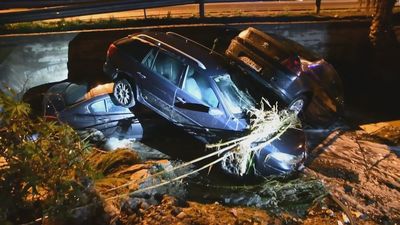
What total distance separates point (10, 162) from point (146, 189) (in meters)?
1.84

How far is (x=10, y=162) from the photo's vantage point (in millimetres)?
4637

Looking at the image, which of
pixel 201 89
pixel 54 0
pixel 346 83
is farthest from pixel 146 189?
pixel 346 83

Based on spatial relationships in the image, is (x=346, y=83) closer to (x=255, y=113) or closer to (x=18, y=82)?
(x=255, y=113)

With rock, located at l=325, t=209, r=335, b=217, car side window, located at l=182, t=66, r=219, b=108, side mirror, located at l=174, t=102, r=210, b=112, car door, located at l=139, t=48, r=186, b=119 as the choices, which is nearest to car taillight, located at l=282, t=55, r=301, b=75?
car side window, located at l=182, t=66, r=219, b=108

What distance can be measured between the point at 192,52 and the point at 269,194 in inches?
117

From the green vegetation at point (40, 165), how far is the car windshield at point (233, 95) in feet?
10.4

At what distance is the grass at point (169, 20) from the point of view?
1058cm

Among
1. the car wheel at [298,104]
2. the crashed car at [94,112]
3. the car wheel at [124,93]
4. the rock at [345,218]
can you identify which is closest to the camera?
the rock at [345,218]

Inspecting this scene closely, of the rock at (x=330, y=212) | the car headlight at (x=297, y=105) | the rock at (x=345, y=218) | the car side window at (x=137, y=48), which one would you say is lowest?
the rock at (x=345, y=218)

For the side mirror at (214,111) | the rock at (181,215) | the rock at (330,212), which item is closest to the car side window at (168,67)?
the side mirror at (214,111)

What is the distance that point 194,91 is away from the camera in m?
7.57

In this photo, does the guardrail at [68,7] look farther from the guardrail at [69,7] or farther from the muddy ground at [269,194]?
the muddy ground at [269,194]

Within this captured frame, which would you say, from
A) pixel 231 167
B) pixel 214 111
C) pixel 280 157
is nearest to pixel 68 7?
pixel 214 111

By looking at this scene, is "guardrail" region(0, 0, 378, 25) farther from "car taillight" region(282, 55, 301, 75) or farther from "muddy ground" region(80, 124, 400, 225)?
"muddy ground" region(80, 124, 400, 225)
